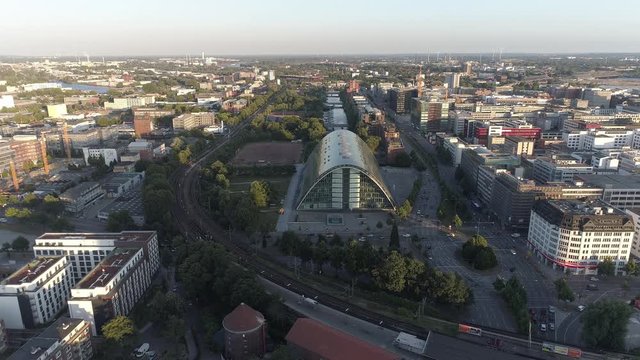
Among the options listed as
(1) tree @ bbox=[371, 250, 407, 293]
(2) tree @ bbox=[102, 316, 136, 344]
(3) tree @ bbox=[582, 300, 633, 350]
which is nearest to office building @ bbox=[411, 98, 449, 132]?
(1) tree @ bbox=[371, 250, 407, 293]

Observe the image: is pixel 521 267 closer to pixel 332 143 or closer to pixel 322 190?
pixel 322 190

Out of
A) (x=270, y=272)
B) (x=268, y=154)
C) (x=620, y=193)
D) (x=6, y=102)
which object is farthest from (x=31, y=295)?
(x=6, y=102)

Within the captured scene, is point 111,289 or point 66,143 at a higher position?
point 66,143

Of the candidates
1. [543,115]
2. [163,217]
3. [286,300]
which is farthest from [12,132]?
[543,115]

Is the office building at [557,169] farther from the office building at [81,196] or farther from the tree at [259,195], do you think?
the office building at [81,196]

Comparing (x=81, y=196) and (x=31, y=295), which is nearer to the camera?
(x=31, y=295)

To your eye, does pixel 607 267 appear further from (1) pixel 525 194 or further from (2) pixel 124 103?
(2) pixel 124 103

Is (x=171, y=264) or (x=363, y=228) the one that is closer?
(x=171, y=264)

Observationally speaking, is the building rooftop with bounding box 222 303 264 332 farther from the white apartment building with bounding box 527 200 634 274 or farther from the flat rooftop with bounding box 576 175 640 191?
the flat rooftop with bounding box 576 175 640 191
